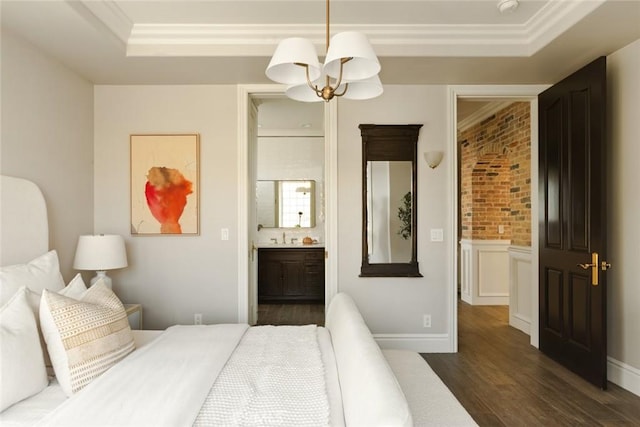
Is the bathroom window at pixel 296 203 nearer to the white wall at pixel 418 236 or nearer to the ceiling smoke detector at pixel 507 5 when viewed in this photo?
the white wall at pixel 418 236

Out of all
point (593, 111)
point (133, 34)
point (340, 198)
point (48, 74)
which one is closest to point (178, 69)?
point (133, 34)

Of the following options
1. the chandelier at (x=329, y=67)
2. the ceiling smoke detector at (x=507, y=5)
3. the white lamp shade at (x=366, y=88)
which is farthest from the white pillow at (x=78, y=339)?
the ceiling smoke detector at (x=507, y=5)

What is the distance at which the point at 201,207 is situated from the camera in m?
3.61

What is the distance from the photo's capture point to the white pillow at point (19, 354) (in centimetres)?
151

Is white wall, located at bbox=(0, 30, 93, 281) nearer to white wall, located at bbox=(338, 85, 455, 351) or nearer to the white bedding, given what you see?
the white bedding

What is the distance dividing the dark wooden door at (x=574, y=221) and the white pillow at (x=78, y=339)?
127 inches

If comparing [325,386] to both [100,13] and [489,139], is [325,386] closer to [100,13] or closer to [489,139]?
[100,13]

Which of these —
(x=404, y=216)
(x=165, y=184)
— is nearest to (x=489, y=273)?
(x=404, y=216)

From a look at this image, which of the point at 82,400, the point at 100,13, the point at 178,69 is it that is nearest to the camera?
the point at 82,400

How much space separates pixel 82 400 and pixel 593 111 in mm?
3633

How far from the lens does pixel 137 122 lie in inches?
142

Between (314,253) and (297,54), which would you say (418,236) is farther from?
(297,54)

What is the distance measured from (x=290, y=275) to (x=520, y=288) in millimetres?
3064

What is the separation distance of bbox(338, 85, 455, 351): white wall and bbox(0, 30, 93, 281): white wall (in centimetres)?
233
